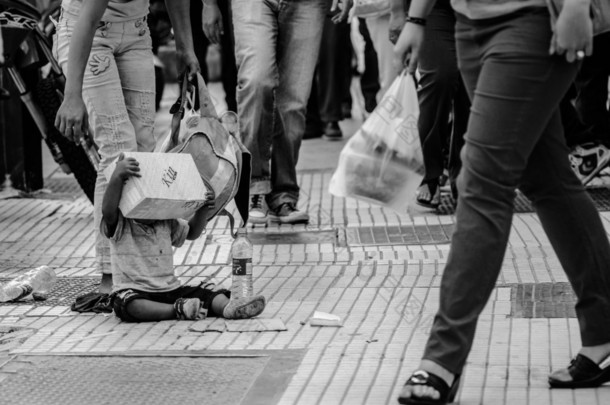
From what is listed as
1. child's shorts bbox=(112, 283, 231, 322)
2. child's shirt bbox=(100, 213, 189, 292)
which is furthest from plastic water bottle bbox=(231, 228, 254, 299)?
child's shirt bbox=(100, 213, 189, 292)

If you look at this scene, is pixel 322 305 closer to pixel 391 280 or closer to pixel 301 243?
pixel 391 280

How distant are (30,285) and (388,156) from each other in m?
2.21

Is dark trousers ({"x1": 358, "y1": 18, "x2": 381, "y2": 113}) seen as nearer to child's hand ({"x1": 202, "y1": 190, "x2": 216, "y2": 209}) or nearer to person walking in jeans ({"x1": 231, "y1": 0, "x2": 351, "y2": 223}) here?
person walking in jeans ({"x1": 231, "y1": 0, "x2": 351, "y2": 223})

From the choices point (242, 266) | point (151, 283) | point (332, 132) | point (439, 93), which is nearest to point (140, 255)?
point (151, 283)

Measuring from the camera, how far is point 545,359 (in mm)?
4383

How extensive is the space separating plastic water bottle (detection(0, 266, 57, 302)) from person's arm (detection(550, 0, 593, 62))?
9.62ft

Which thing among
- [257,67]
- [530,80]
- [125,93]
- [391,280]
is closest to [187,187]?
[125,93]

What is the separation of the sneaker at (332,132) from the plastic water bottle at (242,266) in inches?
242

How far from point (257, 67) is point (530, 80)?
11.7 ft

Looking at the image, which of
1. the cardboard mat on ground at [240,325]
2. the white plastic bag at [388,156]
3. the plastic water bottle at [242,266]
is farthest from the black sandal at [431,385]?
the plastic water bottle at [242,266]

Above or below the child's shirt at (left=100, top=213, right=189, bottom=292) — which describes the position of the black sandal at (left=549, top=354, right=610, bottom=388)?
above

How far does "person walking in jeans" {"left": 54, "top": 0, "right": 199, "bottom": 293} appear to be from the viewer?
5074 millimetres

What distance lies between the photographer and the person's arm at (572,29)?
3617 mm

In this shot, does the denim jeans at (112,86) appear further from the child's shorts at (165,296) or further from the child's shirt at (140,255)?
the child's shorts at (165,296)
